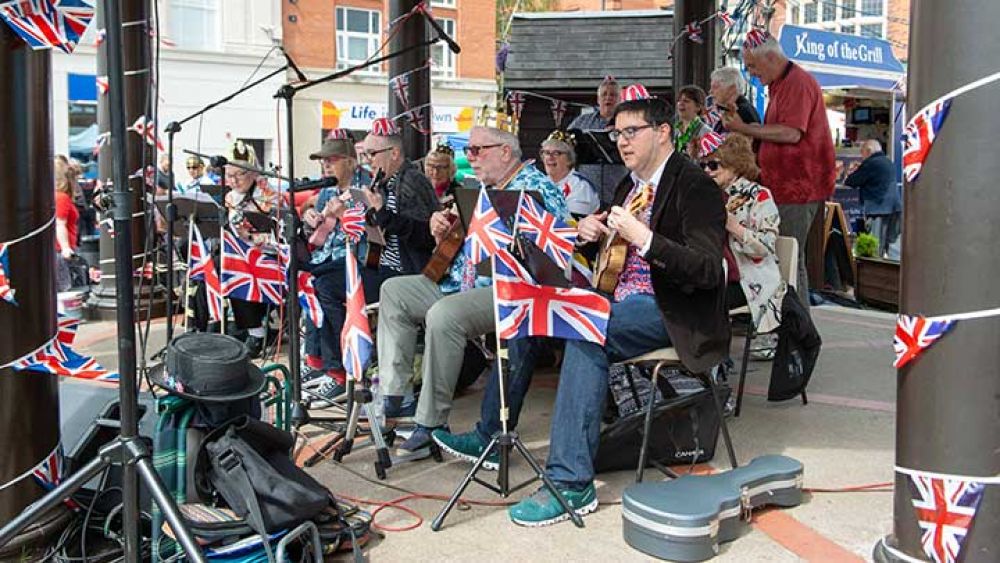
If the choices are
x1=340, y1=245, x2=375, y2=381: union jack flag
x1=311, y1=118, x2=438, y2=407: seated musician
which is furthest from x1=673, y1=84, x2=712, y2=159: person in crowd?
x1=340, y1=245, x2=375, y2=381: union jack flag

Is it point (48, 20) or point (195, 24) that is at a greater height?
point (195, 24)

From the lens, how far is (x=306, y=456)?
418 centimetres

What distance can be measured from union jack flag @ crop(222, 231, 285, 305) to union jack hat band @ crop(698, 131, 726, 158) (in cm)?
248

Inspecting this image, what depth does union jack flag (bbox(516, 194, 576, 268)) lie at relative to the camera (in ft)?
11.0

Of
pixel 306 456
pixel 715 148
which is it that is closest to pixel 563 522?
pixel 306 456

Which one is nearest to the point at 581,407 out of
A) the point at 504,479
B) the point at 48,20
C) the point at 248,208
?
the point at 504,479

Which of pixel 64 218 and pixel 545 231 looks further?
pixel 64 218

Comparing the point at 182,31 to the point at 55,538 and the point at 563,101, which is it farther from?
the point at 55,538

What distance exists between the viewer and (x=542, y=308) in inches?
137

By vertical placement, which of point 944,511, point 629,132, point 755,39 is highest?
point 755,39

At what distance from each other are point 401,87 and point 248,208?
2.43m

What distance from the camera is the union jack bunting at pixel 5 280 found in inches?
114

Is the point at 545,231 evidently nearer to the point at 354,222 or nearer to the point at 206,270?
the point at 354,222

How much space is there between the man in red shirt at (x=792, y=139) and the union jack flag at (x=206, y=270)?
10.7ft
